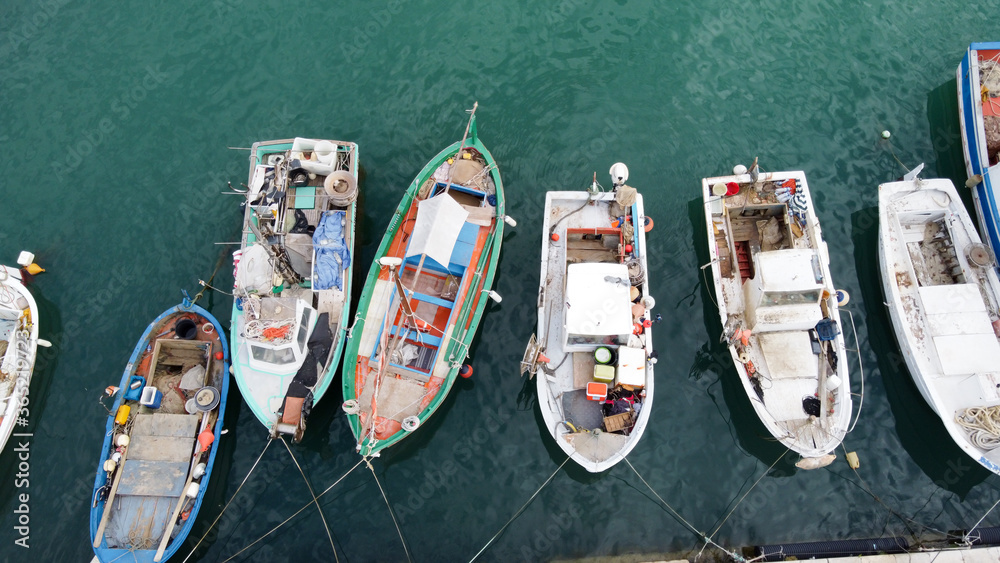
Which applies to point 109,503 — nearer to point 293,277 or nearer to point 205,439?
point 205,439

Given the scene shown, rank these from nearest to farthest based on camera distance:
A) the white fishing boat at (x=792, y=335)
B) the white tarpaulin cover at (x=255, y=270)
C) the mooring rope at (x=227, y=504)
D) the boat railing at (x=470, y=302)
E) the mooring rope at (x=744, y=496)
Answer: the white fishing boat at (x=792, y=335), the mooring rope at (x=227, y=504), the mooring rope at (x=744, y=496), the boat railing at (x=470, y=302), the white tarpaulin cover at (x=255, y=270)

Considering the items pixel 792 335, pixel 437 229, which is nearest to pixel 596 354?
pixel 437 229

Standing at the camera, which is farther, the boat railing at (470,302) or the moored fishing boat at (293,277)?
the boat railing at (470,302)

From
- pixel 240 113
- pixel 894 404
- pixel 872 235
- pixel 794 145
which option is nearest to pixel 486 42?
pixel 240 113

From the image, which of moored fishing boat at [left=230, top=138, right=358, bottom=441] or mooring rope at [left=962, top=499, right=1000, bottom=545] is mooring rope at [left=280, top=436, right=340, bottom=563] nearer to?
moored fishing boat at [left=230, top=138, right=358, bottom=441]

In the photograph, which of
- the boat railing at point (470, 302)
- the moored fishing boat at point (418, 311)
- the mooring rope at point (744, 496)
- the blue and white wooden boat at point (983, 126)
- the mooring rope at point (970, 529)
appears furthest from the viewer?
the blue and white wooden boat at point (983, 126)

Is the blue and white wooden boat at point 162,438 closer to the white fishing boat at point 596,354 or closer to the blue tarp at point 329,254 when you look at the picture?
the blue tarp at point 329,254

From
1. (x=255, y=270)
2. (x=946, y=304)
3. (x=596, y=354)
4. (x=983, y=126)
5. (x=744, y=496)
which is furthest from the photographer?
(x=983, y=126)

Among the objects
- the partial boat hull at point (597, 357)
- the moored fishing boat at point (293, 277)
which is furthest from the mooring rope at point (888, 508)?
the moored fishing boat at point (293, 277)
